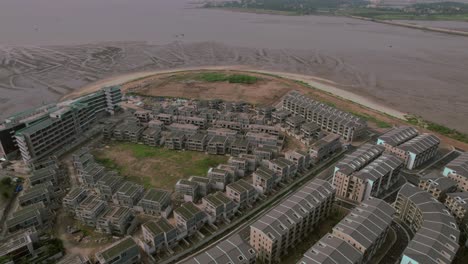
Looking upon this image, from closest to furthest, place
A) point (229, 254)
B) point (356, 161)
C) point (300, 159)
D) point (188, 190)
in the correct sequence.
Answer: point (229, 254) < point (188, 190) < point (356, 161) < point (300, 159)

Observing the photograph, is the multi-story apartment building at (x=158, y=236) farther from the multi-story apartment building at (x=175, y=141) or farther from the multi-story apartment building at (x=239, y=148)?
the multi-story apartment building at (x=175, y=141)

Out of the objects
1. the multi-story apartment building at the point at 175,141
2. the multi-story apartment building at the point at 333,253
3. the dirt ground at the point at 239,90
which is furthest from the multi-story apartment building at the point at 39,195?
the dirt ground at the point at 239,90

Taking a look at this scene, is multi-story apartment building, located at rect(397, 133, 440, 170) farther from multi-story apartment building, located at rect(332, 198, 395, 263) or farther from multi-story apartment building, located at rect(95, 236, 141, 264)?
multi-story apartment building, located at rect(95, 236, 141, 264)

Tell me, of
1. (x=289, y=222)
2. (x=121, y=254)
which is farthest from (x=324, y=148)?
(x=121, y=254)

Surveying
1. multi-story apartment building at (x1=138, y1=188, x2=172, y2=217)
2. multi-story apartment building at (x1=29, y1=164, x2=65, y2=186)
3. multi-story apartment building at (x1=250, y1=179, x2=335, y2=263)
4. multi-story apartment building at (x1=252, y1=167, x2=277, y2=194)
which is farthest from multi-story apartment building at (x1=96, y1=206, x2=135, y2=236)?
multi-story apartment building at (x1=252, y1=167, x2=277, y2=194)

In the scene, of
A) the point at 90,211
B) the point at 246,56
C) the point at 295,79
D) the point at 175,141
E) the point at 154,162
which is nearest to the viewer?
the point at 90,211

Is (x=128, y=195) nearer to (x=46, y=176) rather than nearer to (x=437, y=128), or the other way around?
(x=46, y=176)
